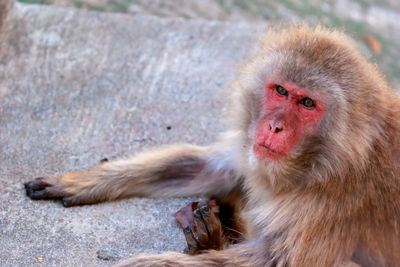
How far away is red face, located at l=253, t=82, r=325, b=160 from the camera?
119 inches

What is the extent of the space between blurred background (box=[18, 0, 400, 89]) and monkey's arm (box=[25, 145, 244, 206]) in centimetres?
322

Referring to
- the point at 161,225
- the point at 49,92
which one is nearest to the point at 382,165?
the point at 161,225

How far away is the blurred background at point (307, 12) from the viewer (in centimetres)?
734

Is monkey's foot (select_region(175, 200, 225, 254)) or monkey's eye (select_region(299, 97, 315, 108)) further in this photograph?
monkey's foot (select_region(175, 200, 225, 254))

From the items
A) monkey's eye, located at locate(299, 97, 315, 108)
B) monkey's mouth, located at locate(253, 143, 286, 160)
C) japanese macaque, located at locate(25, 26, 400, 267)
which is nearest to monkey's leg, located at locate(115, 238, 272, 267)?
japanese macaque, located at locate(25, 26, 400, 267)

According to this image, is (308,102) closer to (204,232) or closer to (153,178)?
(204,232)

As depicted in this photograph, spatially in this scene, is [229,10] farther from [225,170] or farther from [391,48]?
[225,170]

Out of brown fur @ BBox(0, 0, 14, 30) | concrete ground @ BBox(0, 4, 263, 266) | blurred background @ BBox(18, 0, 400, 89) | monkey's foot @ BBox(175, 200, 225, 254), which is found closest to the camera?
monkey's foot @ BBox(175, 200, 225, 254)

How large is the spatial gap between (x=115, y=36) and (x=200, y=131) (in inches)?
55.8

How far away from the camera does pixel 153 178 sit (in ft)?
13.1

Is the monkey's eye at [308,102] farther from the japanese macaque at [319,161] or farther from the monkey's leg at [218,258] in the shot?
the monkey's leg at [218,258]

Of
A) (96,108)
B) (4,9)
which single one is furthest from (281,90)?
(4,9)

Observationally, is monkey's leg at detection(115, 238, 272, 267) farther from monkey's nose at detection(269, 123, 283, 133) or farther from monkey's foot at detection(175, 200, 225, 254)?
monkey's nose at detection(269, 123, 283, 133)

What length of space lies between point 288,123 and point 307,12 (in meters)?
6.23
